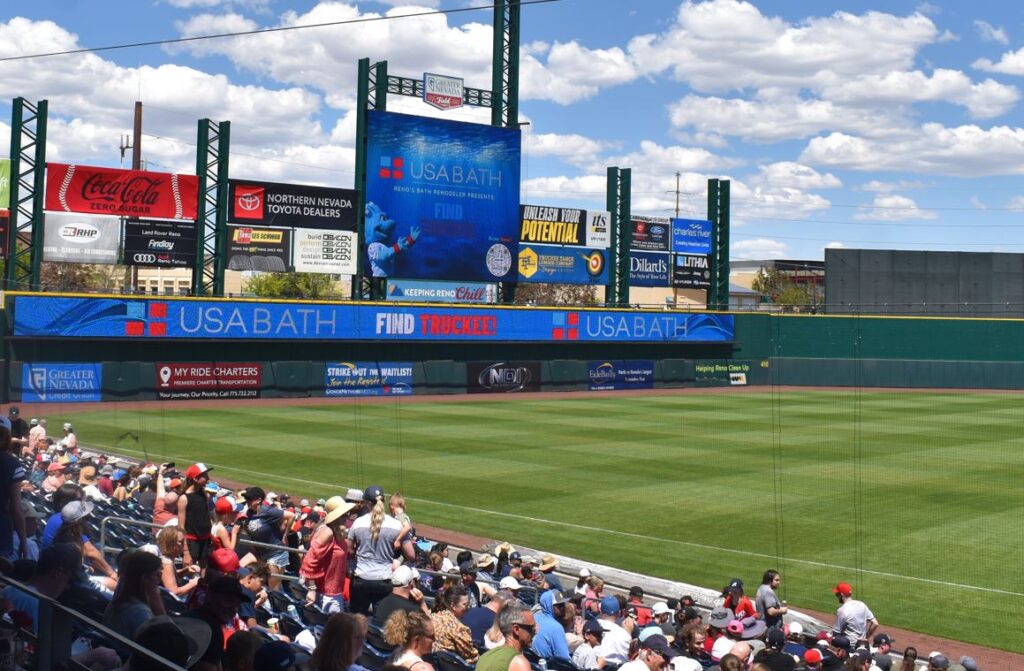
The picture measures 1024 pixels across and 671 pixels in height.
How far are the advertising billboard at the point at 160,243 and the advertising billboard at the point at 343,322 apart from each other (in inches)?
107

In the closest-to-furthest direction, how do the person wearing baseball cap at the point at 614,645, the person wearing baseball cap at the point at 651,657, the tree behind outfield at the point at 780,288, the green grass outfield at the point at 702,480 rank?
the person wearing baseball cap at the point at 651,657 → the person wearing baseball cap at the point at 614,645 → the green grass outfield at the point at 702,480 → the tree behind outfield at the point at 780,288

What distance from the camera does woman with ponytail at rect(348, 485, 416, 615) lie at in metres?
10.4

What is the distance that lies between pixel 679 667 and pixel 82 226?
39.6 meters

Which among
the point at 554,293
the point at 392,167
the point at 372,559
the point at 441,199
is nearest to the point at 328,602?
the point at 372,559

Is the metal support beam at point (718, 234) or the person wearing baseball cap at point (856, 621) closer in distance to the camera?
the person wearing baseball cap at point (856, 621)

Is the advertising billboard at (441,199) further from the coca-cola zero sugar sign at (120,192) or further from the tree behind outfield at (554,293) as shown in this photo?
the tree behind outfield at (554,293)

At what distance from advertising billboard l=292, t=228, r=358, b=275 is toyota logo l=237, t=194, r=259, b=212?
2072mm

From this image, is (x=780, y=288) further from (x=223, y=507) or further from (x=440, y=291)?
(x=223, y=507)

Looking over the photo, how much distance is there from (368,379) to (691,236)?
2220 cm

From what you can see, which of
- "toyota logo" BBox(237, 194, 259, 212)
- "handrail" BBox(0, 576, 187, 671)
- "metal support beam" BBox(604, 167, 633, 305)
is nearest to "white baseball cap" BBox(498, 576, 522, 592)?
"handrail" BBox(0, 576, 187, 671)

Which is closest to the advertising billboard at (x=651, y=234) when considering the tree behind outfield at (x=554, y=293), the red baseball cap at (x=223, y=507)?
the tree behind outfield at (x=554, y=293)

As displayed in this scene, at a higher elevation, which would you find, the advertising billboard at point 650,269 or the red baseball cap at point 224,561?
the advertising billboard at point 650,269

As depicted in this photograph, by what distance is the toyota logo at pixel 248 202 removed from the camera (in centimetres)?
4544

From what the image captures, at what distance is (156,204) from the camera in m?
43.6
